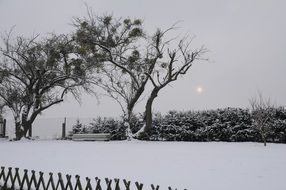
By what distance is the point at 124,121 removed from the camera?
23047 millimetres

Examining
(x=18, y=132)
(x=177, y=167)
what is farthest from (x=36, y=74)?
(x=177, y=167)

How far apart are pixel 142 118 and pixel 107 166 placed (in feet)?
45.9

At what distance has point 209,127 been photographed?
67.7 ft

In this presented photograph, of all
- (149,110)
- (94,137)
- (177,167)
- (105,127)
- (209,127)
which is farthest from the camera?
(105,127)

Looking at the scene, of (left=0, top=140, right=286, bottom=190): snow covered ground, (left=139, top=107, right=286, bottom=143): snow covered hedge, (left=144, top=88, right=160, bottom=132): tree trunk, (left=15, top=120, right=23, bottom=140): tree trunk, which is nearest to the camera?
(left=0, top=140, right=286, bottom=190): snow covered ground

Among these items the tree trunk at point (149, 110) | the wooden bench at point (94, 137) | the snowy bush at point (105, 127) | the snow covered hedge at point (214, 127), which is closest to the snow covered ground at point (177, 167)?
the snow covered hedge at point (214, 127)

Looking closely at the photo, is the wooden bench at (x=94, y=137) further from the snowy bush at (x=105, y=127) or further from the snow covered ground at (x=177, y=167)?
the snow covered ground at (x=177, y=167)

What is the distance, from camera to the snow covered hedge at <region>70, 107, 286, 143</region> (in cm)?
1935

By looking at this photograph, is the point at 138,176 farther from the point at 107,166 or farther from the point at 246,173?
the point at 246,173

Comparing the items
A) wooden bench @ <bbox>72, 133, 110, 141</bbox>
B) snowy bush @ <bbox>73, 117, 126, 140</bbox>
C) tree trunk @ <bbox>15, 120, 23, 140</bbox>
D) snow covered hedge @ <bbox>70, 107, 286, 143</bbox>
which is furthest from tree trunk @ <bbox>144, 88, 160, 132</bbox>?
tree trunk @ <bbox>15, 120, 23, 140</bbox>

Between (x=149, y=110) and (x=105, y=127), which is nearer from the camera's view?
(x=149, y=110)

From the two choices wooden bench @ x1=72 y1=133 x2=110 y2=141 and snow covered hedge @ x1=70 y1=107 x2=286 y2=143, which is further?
wooden bench @ x1=72 y1=133 x2=110 y2=141

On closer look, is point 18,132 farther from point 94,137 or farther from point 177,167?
point 177,167

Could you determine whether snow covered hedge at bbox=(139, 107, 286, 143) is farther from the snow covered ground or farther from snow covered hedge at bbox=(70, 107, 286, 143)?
the snow covered ground
